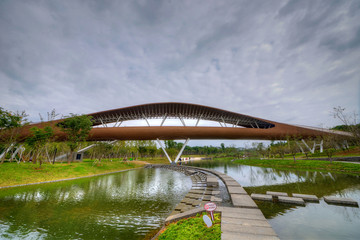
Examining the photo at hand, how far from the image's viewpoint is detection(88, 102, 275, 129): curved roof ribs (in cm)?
3844

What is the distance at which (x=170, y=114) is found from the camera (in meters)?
40.6

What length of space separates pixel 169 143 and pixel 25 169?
65344mm

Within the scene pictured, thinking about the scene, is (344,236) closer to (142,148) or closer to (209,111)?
(209,111)

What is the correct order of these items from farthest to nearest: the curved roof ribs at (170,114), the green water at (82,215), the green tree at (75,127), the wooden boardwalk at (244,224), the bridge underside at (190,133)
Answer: the curved roof ribs at (170,114) < the bridge underside at (190,133) < the green tree at (75,127) < the green water at (82,215) < the wooden boardwalk at (244,224)

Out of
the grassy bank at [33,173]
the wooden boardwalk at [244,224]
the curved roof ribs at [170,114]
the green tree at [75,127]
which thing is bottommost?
the grassy bank at [33,173]

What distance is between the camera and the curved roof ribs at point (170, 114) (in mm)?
38438

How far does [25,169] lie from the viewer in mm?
18922

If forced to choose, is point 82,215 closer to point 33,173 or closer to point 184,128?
point 33,173

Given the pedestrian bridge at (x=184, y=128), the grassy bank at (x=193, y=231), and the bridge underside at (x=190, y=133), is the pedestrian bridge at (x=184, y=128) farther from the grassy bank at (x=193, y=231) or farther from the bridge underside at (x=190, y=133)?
the grassy bank at (x=193, y=231)

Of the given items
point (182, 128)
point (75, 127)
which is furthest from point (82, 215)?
point (182, 128)

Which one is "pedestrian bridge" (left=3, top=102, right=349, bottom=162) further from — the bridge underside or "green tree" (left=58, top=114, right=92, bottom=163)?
"green tree" (left=58, top=114, right=92, bottom=163)

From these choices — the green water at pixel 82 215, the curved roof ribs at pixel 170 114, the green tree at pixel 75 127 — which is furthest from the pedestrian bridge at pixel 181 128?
the green water at pixel 82 215

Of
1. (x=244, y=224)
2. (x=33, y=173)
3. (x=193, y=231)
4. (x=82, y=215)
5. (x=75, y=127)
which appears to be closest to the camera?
(x=193, y=231)

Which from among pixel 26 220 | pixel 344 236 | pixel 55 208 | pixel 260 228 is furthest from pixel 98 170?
pixel 344 236
